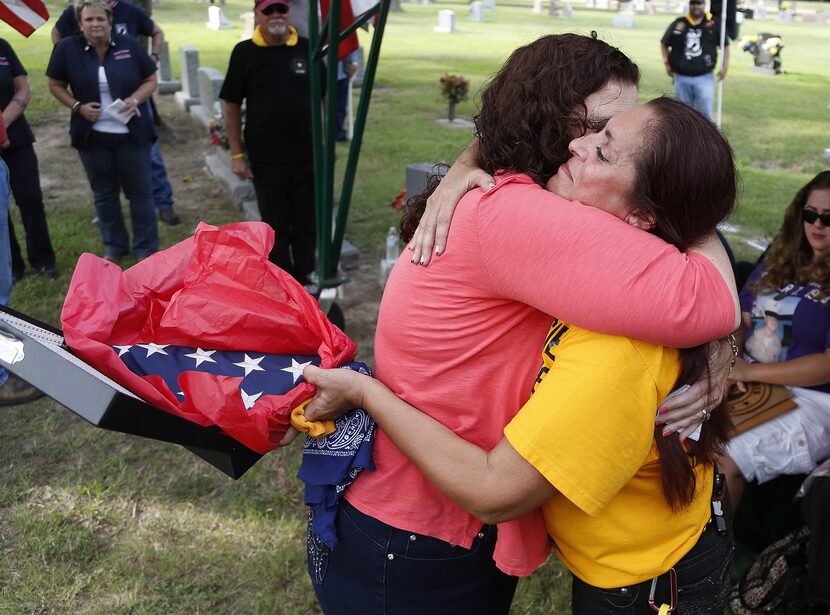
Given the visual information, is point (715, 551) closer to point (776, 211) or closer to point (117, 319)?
point (117, 319)

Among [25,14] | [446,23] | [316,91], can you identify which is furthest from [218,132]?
[446,23]

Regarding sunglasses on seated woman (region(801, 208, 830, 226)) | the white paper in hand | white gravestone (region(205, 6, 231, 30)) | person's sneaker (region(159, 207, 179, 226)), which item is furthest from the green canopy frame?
white gravestone (region(205, 6, 231, 30))

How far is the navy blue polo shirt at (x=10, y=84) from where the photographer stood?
5.25 m

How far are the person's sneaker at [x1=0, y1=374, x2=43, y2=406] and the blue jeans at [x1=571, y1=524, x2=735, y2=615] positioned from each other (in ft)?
12.0

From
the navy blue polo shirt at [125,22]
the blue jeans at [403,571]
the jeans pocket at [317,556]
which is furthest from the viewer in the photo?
the navy blue polo shirt at [125,22]

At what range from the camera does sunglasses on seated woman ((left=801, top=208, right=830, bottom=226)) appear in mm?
3170

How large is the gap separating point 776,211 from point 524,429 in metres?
8.07

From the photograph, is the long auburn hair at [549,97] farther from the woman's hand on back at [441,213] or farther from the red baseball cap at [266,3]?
the red baseball cap at [266,3]

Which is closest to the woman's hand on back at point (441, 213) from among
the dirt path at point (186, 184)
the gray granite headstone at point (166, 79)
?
the dirt path at point (186, 184)

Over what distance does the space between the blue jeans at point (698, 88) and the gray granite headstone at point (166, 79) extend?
776 cm

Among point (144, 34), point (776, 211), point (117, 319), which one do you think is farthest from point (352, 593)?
point (776, 211)

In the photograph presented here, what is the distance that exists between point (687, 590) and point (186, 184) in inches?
319

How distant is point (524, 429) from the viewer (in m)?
1.22

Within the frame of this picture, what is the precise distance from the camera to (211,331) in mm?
1554
